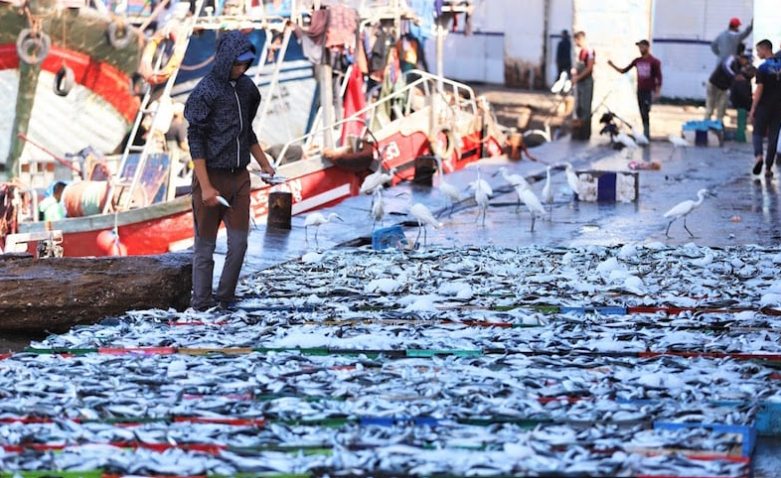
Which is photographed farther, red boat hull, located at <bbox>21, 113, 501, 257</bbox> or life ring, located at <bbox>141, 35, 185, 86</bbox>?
life ring, located at <bbox>141, 35, 185, 86</bbox>

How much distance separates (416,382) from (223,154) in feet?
8.80

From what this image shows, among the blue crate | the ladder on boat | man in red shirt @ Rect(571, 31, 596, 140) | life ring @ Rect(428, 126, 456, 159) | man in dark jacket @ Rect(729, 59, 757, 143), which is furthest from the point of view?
man in red shirt @ Rect(571, 31, 596, 140)

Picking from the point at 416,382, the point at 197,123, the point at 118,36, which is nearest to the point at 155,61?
the point at 118,36

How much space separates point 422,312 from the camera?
7.68 m

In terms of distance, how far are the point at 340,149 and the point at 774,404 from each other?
14.7 m

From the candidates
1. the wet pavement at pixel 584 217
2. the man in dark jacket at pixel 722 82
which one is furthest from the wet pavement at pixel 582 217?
the man in dark jacket at pixel 722 82

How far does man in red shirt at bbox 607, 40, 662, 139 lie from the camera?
72.4 feet

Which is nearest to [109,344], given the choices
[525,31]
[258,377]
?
[258,377]

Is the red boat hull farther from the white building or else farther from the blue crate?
the blue crate

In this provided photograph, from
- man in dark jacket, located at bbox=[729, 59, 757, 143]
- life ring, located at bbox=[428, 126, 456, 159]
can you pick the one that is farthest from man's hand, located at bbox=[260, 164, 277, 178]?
man in dark jacket, located at bbox=[729, 59, 757, 143]

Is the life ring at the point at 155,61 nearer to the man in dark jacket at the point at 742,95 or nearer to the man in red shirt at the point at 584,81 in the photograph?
the man in red shirt at the point at 584,81

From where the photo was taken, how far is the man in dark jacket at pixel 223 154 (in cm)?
777

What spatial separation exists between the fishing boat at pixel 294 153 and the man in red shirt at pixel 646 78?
8.70 ft

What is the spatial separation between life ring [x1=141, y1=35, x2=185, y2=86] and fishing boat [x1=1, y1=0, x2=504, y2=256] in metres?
0.07
